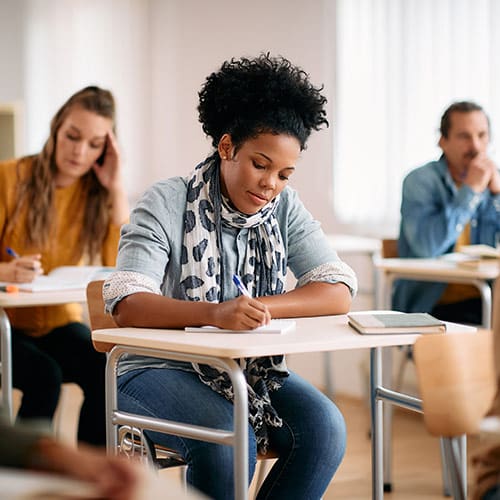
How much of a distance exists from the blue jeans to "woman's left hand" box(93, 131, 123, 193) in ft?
4.31

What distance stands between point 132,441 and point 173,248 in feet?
1.40

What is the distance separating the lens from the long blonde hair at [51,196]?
309 cm

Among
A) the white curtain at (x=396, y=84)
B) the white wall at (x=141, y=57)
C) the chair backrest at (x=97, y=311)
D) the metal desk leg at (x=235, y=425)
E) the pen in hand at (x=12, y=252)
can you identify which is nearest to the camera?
the metal desk leg at (x=235, y=425)

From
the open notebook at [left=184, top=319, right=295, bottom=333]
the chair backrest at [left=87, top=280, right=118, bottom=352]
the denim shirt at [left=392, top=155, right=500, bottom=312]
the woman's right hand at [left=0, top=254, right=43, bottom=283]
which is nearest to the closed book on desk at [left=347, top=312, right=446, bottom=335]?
the open notebook at [left=184, top=319, right=295, bottom=333]

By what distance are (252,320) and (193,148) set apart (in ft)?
12.5

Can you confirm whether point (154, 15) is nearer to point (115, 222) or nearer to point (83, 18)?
point (83, 18)


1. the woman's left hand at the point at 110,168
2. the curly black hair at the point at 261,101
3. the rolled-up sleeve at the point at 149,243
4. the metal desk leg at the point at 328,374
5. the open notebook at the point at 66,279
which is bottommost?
the metal desk leg at the point at 328,374

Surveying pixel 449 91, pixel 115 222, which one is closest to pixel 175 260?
pixel 115 222

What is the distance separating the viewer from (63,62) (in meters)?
6.13

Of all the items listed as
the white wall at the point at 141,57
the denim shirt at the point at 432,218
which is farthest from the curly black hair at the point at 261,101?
the white wall at the point at 141,57

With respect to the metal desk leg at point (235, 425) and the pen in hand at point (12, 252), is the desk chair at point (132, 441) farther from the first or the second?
the pen in hand at point (12, 252)

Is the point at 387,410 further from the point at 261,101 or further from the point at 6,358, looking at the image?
the point at 261,101

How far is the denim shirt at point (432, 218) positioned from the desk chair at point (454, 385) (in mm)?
1991

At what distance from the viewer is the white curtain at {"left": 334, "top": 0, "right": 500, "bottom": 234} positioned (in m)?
4.00
